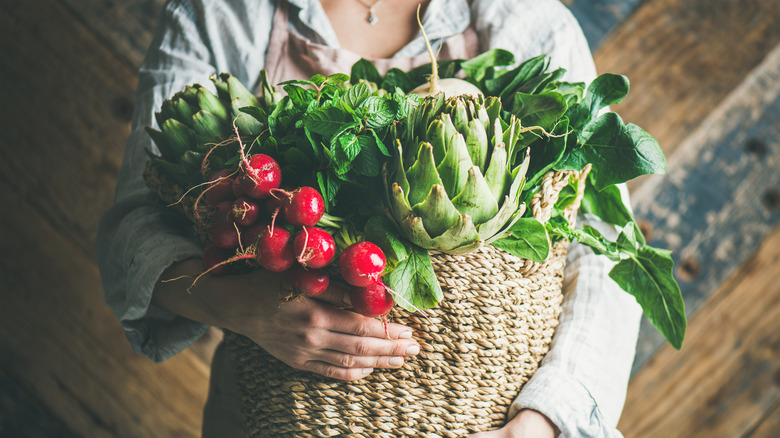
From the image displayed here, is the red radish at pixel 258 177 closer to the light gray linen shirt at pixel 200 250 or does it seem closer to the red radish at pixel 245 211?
the red radish at pixel 245 211

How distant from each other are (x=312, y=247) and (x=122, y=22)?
3.56 feet

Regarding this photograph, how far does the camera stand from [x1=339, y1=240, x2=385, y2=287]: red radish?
1.51ft

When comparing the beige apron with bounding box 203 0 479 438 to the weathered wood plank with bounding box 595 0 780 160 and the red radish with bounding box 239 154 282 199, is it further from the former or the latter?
the weathered wood plank with bounding box 595 0 780 160

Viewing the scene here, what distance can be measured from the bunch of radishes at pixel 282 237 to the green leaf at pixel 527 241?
0.50 ft

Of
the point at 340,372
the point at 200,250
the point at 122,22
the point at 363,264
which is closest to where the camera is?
the point at 363,264

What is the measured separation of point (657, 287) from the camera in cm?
62

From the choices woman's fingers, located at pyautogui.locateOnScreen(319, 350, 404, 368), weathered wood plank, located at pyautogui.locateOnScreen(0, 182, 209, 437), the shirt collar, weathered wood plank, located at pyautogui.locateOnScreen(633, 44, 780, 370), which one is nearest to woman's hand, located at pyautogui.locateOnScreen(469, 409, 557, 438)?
woman's fingers, located at pyautogui.locateOnScreen(319, 350, 404, 368)

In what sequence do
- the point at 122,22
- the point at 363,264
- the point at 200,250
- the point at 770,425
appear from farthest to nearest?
1. the point at 770,425
2. the point at 122,22
3. the point at 200,250
4. the point at 363,264

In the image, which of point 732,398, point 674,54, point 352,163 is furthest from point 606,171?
point 732,398

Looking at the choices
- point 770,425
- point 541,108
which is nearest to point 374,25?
point 541,108

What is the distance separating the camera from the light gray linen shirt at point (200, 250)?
66 centimetres

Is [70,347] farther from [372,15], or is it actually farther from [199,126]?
[372,15]

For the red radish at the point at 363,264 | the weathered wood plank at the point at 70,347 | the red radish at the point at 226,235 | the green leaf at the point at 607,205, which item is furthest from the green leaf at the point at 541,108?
the weathered wood plank at the point at 70,347

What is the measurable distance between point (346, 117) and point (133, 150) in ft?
1.47
